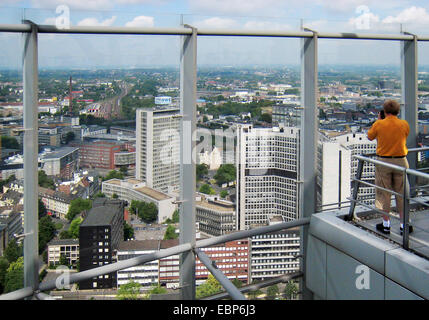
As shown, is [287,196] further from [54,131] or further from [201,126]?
[54,131]

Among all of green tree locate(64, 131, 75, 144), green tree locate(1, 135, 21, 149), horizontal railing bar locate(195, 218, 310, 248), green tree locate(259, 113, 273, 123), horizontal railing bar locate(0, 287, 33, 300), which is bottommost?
horizontal railing bar locate(0, 287, 33, 300)

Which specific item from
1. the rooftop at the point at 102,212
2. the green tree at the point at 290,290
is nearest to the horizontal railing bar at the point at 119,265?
the rooftop at the point at 102,212

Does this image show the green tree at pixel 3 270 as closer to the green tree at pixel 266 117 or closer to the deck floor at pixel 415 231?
the green tree at pixel 266 117

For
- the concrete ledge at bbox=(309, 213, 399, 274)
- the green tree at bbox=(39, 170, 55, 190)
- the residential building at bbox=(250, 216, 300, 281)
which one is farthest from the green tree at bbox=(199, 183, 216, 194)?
the green tree at bbox=(39, 170, 55, 190)

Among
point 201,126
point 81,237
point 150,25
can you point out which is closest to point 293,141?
point 201,126

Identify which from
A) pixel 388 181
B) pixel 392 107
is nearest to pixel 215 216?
pixel 388 181

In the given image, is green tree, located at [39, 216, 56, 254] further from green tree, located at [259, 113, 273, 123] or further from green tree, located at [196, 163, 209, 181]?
green tree, located at [259, 113, 273, 123]
